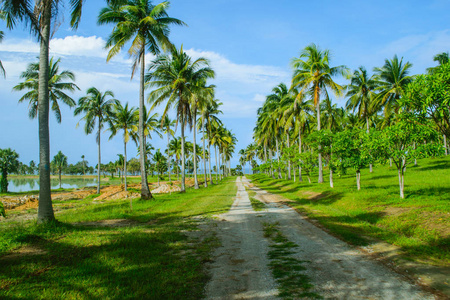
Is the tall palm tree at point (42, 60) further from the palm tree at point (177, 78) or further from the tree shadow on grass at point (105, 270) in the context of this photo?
the palm tree at point (177, 78)

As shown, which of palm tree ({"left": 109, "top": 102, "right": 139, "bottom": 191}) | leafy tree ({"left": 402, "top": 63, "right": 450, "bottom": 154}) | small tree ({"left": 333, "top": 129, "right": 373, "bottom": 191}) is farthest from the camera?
palm tree ({"left": 109, "top": 102, "right": 139, "bottom": 191})

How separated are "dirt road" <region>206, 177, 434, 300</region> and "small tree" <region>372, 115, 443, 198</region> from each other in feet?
21.1

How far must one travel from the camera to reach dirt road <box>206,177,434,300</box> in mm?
3973

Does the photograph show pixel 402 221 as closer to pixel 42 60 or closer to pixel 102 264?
pixel 102 264

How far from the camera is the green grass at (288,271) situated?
3942mm

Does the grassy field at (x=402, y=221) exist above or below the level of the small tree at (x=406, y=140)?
below

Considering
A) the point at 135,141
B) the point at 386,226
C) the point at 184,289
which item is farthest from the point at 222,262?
the point at 135,141

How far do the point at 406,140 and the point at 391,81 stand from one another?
2300 cm

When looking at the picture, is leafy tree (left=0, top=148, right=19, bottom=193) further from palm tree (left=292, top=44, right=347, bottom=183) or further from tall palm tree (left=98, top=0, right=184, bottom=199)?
palm tree (left=292, top=44, right=347, bottom=183)

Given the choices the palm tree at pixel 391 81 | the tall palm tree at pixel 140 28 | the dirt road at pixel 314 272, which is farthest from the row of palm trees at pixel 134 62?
the palm tree at pixel 391 81

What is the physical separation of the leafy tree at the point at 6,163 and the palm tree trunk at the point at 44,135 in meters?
44.3

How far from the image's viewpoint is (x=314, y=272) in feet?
15.7

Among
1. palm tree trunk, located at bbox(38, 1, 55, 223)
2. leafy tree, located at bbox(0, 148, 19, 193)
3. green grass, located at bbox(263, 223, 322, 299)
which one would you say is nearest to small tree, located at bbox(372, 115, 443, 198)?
green grass, located at bbox(263, 223, 322, 299)

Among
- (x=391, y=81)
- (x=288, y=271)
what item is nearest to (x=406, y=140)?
(x=288, y=271)
